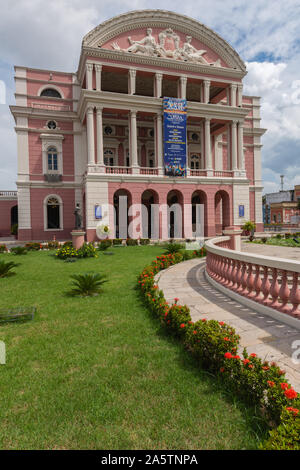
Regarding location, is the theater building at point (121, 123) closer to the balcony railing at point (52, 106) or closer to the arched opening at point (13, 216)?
the balcony railing at point (52, 106)

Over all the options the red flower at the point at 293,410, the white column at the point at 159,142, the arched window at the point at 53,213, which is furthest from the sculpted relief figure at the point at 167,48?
the red flower at the point at 293,410

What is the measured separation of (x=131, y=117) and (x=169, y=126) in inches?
142

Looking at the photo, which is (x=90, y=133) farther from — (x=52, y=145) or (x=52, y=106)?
(x=52, y=106)

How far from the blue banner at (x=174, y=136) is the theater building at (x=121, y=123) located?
24.7 inches

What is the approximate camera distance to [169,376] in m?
3.41

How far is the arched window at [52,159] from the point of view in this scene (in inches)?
1038

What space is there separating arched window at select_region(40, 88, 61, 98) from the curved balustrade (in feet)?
87.6

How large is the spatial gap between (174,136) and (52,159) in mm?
→ 12488

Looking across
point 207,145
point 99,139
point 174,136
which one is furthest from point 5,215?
point 207,145

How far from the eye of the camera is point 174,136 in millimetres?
24578
